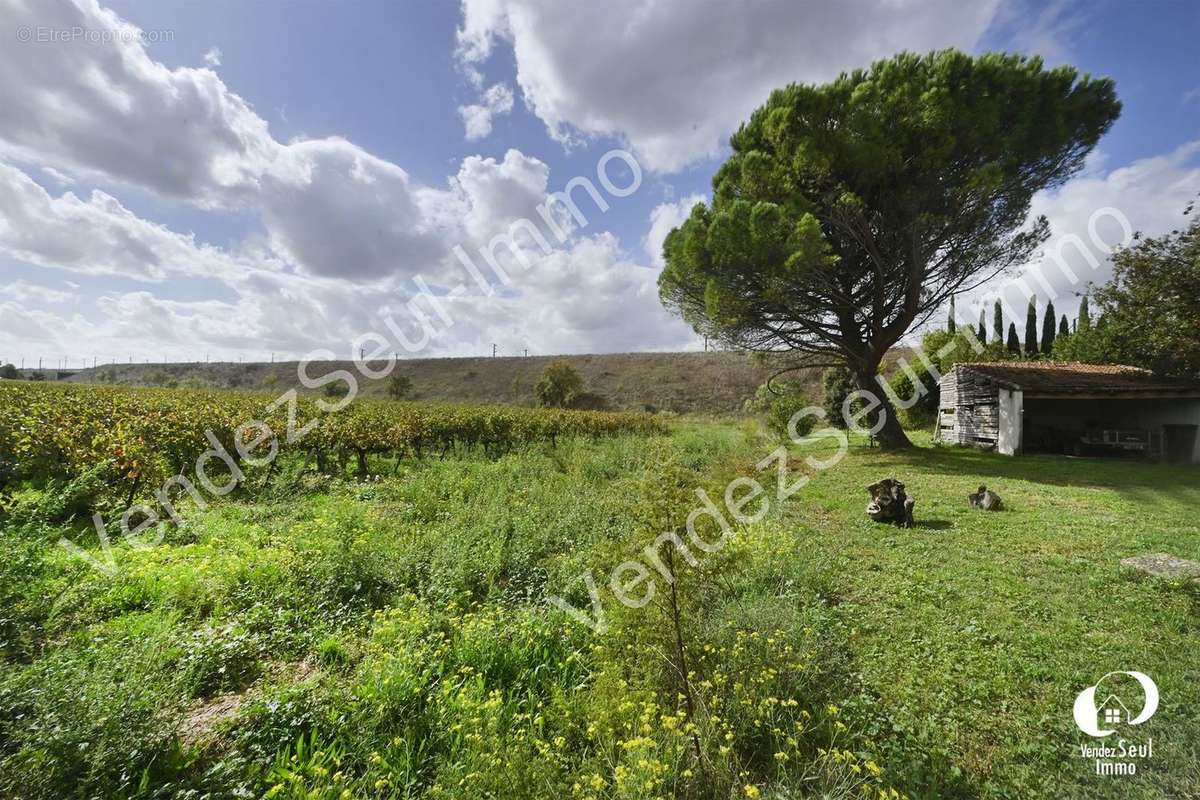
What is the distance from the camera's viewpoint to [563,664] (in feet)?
9.81

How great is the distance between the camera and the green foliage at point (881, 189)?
11.1 m

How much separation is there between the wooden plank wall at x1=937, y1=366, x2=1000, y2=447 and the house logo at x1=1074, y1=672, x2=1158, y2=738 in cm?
1387

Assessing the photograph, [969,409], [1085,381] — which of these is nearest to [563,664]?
[969,409]

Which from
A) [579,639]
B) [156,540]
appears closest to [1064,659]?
[579,639]

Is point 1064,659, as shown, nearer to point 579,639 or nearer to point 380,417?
point 579,639

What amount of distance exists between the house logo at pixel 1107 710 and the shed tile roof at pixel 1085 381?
13.2 meters

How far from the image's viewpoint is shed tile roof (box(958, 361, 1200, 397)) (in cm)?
1212

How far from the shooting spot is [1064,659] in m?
3.23

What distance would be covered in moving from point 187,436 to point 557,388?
25223 mm

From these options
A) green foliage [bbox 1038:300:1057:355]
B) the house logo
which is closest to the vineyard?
the house logo

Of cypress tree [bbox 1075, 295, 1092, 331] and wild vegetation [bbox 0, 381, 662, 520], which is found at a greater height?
cypress tree [bbox 1075, 295, 1092, 331]

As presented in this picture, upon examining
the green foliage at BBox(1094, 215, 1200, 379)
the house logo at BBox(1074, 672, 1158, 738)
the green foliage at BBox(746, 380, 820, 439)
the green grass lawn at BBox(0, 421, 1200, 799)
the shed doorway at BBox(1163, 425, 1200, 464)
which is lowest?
the house logo at BBox(1074, 672, 1158, 738)

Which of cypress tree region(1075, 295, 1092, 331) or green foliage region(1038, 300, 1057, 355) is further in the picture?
green foliage region(1038, 300, 1057, 355)

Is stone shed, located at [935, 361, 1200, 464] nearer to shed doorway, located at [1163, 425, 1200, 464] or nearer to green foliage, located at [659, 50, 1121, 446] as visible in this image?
shed doorway, located at [1163, 425, 1200, 464]
